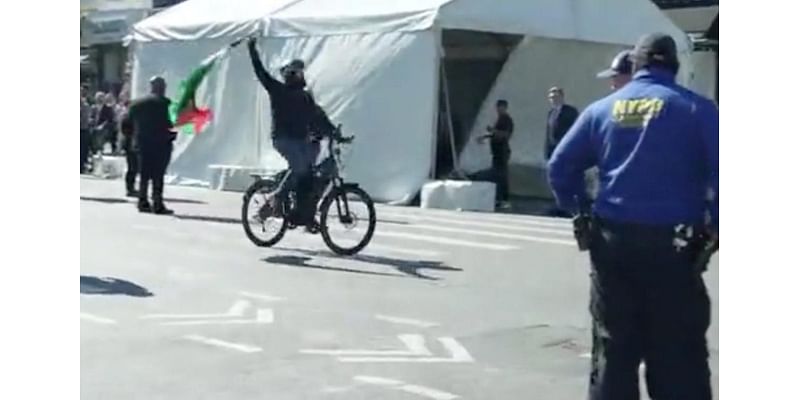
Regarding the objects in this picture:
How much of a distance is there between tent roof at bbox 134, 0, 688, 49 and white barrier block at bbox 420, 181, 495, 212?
222 cm

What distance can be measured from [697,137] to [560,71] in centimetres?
1705

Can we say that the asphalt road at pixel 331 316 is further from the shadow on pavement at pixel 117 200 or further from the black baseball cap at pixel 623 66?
the shadow on pavement at pixel 117 200

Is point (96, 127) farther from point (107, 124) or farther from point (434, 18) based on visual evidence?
point (434, 18)

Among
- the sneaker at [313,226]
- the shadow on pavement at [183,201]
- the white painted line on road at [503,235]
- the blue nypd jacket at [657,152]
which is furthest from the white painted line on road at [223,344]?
the shadow on pavement at [183,201]

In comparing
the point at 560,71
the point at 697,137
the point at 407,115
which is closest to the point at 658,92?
the point at 697,137

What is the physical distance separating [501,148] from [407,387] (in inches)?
511

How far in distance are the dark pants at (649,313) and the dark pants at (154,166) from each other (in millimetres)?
12031

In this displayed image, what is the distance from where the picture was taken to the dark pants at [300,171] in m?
12.3

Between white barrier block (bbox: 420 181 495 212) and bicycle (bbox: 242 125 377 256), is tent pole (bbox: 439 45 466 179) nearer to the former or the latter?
white barrier block (bbox: 420 181 495 212)

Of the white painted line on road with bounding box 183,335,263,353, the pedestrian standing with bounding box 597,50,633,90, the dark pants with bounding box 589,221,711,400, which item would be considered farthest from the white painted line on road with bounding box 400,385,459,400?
the pedestrian standing with bounding box 597,50,633,90

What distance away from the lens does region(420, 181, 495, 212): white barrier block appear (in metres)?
18.7

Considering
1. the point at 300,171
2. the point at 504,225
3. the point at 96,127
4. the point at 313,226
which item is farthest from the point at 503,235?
the point at 96,127

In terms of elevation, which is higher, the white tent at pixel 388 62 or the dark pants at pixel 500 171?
the white tent at pixel 388 62
